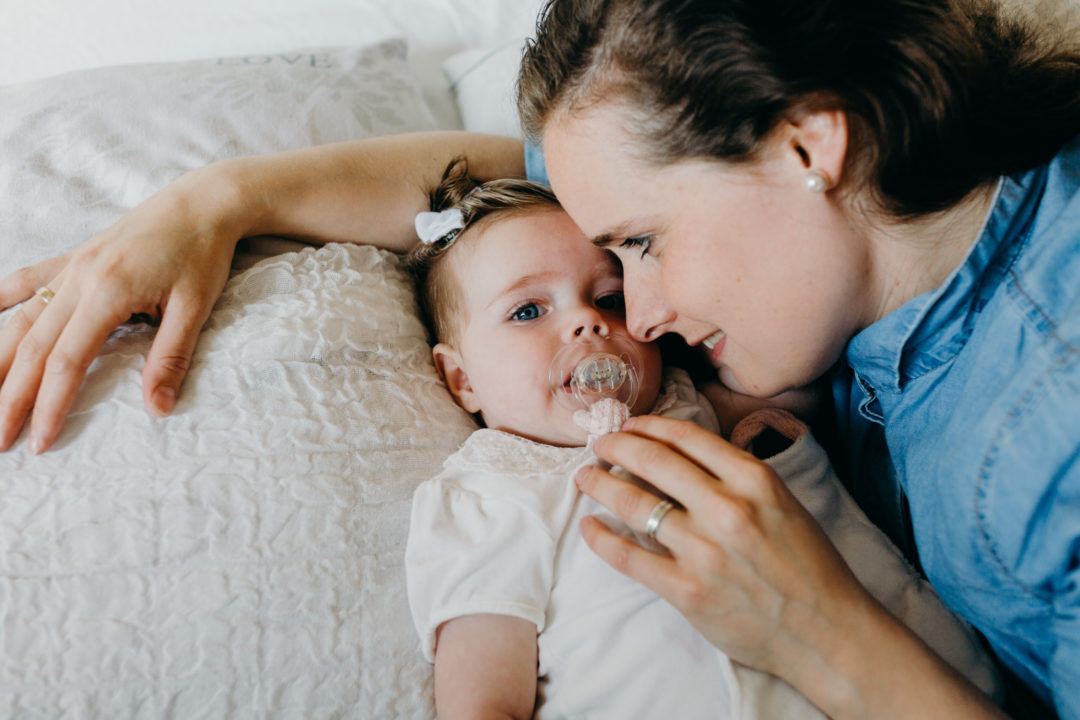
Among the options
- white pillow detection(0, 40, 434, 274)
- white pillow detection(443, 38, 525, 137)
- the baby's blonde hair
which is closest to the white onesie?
the baby's blonde hair

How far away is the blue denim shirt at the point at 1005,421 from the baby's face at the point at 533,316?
42cm

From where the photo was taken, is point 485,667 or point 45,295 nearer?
point 485,667

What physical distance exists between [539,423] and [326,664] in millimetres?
500

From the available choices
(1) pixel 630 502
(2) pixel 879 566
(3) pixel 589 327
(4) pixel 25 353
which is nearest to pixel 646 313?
(3) pixel 589 327

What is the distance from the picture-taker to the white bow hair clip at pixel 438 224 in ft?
4.56

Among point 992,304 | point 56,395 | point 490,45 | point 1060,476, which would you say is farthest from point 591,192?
point 490,45

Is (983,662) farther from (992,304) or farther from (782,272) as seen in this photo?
(782,272)

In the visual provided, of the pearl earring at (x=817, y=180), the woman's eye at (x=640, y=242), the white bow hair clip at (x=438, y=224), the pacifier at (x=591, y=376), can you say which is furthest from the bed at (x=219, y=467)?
the pearl earring at (x=817, y=180)

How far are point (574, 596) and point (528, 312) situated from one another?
0.51m

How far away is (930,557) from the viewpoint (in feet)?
3.48

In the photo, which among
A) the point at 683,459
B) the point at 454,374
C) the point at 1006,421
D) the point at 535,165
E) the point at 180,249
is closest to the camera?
the point at 1006,421

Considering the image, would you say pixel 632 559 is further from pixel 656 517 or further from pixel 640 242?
pixel 640 242

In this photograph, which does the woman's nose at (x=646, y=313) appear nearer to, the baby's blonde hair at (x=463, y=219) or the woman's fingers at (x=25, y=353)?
the baby's blonde hair at (x=463, y=219)

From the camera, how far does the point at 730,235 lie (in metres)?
0.99
